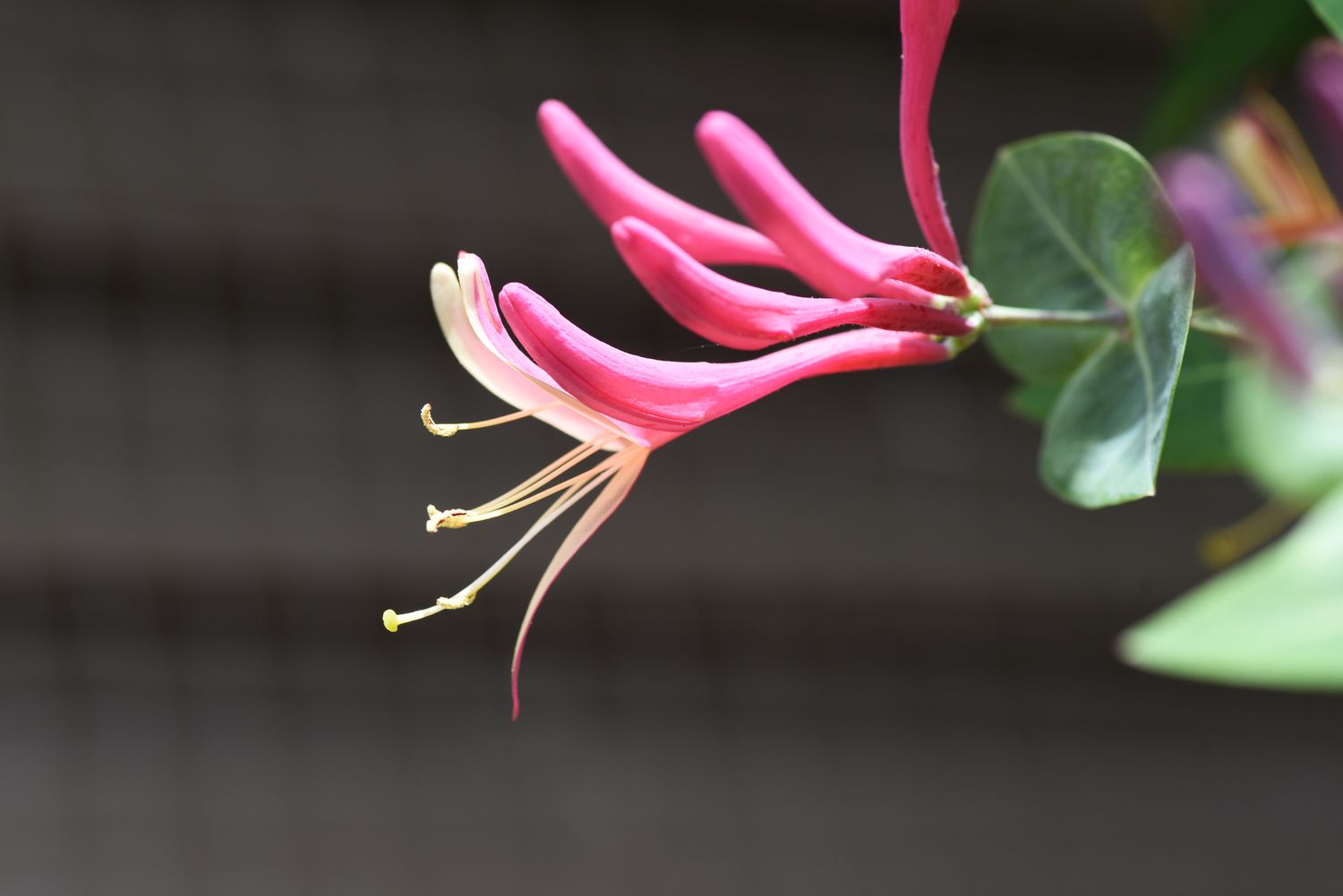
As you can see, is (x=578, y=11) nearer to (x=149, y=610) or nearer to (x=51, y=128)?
(x=51, y=128)

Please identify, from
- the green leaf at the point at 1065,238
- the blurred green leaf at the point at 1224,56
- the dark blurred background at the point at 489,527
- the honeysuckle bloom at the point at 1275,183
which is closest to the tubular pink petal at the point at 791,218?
the green leaf at the point at 1065,238

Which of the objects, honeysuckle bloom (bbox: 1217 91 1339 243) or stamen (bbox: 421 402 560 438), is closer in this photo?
stamen (bbox: 421 402 560 438)

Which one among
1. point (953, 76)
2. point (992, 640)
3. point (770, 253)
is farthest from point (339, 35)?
point (770, 253)

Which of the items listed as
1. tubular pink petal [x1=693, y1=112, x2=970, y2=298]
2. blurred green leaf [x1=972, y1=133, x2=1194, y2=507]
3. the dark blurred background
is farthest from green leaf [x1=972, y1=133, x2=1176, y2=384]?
the dark blurred background

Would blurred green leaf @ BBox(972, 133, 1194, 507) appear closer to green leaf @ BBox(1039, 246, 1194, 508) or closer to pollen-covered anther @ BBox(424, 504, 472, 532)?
green leaf @ BBox(1039, 246, 1194, 508)

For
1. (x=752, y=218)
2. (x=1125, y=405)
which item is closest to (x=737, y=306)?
(x=752, y=218)

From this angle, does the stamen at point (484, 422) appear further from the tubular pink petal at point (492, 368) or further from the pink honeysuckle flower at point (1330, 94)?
the pink honeysuckle flower at point (1330, 94)
